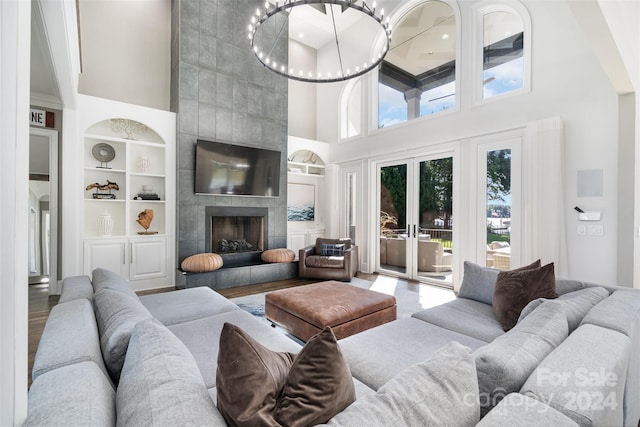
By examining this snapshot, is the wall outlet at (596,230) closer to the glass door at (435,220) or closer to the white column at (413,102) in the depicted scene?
the glass door at (435,220)

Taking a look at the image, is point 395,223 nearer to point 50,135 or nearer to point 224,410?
point 224,410

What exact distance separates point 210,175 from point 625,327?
5108mm

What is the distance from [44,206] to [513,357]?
6.14m

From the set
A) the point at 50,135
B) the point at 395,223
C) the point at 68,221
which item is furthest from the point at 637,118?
the point at 50,135

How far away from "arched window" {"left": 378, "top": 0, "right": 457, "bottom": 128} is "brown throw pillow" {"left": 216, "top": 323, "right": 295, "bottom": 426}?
5.04 meters

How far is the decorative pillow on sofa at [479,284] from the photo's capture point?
2.54 meters

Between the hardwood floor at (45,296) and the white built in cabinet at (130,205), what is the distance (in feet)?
1.63

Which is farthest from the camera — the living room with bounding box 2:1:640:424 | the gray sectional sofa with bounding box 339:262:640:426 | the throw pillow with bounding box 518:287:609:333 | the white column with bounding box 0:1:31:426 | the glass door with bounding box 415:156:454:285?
the glass door with bounding box 415:156:454:285

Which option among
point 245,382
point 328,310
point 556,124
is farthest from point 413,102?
point 245,382

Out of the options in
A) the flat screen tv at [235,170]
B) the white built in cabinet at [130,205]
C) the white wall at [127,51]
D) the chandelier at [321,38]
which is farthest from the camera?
the chandelier at [321,38]

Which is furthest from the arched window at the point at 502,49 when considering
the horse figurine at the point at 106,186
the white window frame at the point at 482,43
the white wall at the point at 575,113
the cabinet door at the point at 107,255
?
the cabinet door at the point at 107,255

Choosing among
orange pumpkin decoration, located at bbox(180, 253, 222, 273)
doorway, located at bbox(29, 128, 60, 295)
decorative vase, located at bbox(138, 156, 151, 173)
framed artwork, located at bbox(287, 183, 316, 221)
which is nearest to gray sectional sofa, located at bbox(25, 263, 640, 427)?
orange pumpkin decoration, located at bbox(180, 253, 222, 273)

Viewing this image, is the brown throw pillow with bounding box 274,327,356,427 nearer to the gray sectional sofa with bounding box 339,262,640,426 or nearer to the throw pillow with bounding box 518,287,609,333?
the gray sectional sofa with bounding box 339,262,640,426

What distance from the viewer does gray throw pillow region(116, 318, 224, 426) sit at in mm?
725
